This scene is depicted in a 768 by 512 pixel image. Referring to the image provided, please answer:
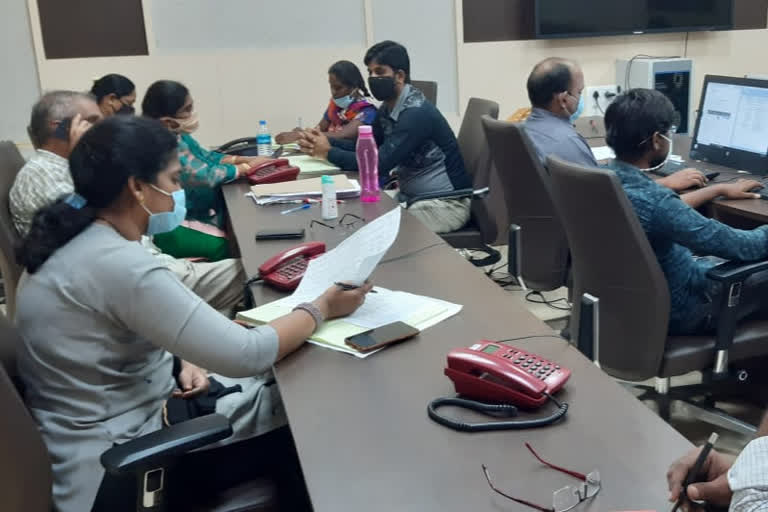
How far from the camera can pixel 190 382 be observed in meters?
1.79

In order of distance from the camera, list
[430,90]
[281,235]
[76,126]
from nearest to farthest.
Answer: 1. [281,235]
2. [76,126]
3. [430,90]

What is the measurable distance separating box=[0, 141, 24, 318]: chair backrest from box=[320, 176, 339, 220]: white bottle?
3.24 ft

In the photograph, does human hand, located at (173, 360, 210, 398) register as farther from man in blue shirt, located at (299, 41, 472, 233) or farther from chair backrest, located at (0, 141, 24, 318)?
man in blue shirt, located at (299, 41, 472, 233)

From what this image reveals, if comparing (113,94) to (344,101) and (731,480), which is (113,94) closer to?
(344,101)

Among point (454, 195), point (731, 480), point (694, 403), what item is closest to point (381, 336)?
point (731, 480)

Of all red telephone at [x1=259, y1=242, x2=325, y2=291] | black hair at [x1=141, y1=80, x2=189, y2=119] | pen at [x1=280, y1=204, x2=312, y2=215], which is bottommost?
pen at [x1=280, y1=204, x2=312, y2=215]

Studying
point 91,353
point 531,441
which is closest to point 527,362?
point 531,441

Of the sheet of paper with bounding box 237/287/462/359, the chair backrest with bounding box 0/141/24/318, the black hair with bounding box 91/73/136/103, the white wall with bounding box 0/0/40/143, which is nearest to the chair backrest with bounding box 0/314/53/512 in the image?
the sheet of paper with bounding box 237/287/462/359

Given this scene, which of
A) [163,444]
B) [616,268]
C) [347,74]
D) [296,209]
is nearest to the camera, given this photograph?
[163,444]

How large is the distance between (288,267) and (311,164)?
1.71 meters

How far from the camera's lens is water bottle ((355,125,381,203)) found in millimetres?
2840

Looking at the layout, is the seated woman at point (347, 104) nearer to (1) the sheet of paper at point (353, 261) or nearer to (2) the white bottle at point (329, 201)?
(2) the white bottle at point (329, 201)

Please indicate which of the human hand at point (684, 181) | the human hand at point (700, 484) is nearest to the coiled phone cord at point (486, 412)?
the human hand at point (700, 484)

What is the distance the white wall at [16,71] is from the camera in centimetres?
440
